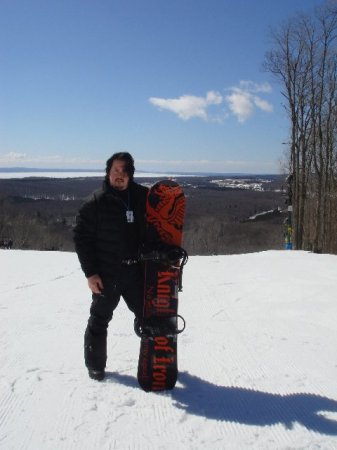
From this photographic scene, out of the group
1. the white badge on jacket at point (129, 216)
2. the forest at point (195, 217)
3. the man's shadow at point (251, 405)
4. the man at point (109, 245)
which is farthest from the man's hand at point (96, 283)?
the forest at point (195, 217)

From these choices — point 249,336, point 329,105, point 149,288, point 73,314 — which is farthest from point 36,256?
point 329,105

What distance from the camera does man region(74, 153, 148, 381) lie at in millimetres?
3287

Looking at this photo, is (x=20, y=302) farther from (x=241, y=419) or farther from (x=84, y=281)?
(x=241, y=419)

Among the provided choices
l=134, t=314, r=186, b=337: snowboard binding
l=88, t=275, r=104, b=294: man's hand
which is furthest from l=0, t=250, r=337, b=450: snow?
l=88, t=275, r=104, b=294: man's hand

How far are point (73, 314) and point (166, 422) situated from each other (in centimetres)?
330

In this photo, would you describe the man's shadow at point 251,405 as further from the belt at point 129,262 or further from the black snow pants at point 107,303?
the belt at point 129,262

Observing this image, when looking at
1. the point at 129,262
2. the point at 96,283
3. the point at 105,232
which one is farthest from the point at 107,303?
the point at 105,232

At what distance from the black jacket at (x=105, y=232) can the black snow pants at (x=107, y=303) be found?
0.30ft

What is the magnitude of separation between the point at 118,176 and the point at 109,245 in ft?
Answer: 1.79

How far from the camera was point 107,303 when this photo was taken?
334 cm

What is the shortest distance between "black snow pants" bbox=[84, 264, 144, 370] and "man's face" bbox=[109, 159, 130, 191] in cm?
65

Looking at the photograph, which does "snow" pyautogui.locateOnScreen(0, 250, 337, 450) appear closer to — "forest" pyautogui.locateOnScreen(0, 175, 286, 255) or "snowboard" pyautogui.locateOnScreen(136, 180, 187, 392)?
"snowboard" pyautogui.locateOnScreen(136, 180, 187, 392)

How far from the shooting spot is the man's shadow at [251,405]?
113 inches

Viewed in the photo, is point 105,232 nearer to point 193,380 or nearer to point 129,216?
point 129,216
